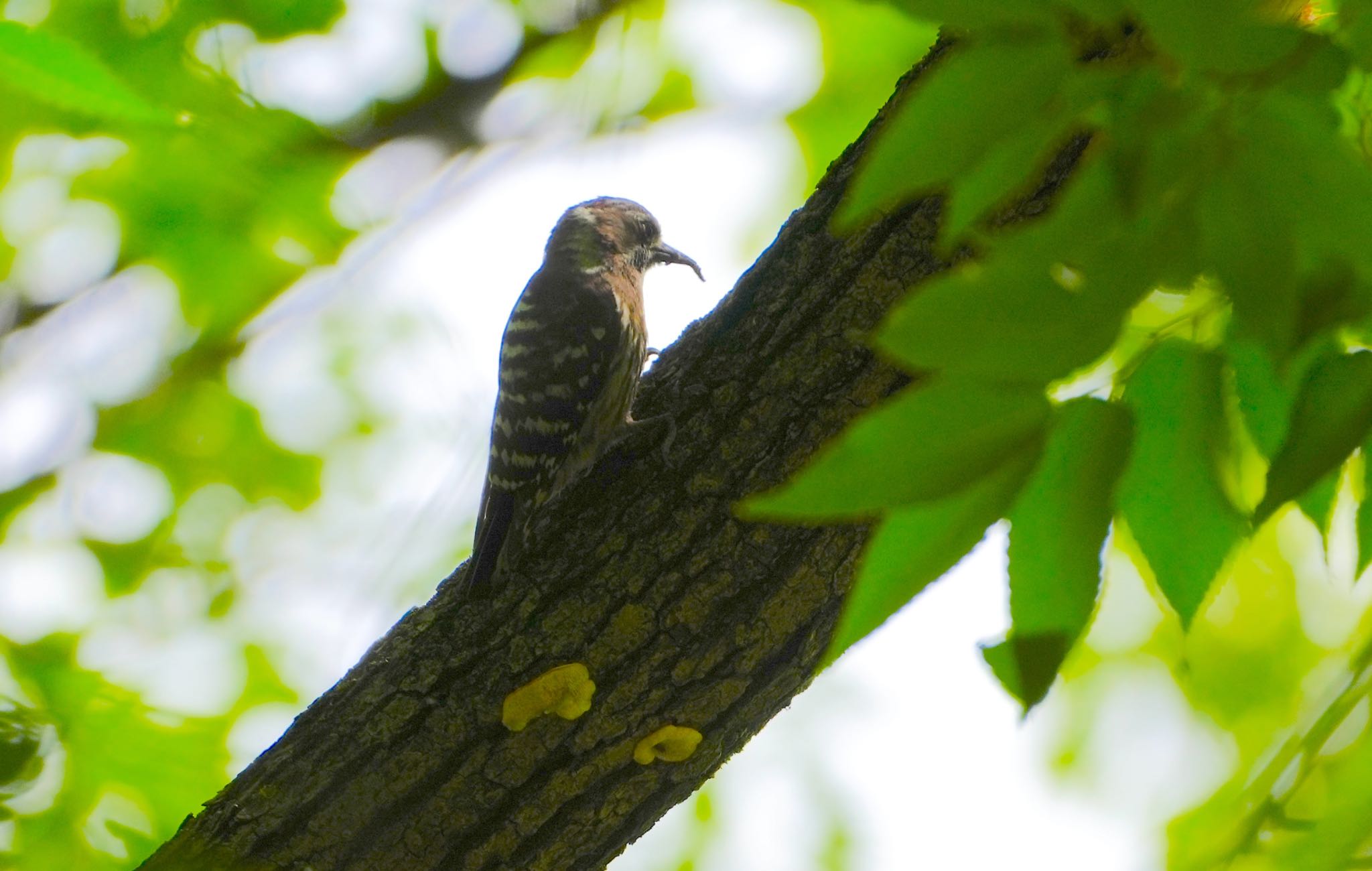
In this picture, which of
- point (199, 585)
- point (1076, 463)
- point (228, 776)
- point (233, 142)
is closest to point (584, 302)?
point (233, 142)

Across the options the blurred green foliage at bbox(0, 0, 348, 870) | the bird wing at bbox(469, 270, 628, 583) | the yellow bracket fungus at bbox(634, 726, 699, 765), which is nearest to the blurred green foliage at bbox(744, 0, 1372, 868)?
the yellow bracket fungus at bbox(634, 726, 699, 765)

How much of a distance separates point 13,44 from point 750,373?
135 cm

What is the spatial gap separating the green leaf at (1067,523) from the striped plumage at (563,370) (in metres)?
1.74

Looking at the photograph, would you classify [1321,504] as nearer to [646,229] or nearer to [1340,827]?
[1340,827]

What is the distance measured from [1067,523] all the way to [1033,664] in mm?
131

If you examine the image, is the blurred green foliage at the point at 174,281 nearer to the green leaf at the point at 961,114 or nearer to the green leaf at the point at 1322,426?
the green leaf at the point at 961,114

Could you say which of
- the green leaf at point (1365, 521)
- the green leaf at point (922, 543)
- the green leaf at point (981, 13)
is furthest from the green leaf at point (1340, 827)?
the green leaf at point (981, 13)

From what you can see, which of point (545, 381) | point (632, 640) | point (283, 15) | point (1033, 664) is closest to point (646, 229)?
point (545, 381)

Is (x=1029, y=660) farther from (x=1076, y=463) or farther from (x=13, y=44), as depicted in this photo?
(x=13, y=44)

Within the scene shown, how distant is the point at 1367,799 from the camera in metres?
1.02

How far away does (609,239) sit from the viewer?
4172 millimetres

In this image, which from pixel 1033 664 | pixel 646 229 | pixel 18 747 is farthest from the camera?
pixel 646 229

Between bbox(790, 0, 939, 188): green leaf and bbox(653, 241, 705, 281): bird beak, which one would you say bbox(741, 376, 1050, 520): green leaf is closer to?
bbox(790, 0, 939, 188): green leaf

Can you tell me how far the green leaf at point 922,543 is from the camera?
3.08 ft
